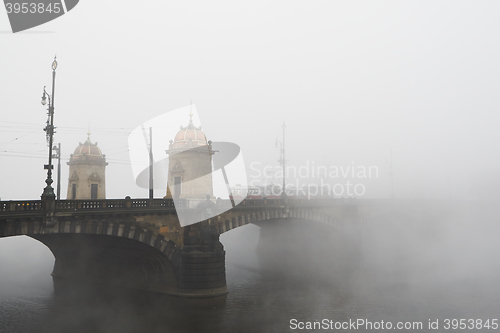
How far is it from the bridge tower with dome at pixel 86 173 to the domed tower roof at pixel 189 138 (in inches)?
601

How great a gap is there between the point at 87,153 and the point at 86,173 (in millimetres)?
2345

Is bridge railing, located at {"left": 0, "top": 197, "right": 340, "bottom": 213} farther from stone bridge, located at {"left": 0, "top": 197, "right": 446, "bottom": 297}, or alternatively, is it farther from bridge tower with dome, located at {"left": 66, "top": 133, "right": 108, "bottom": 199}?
bridge tower with dome, located at {"left": 66, "top": 133, "right": 108, "bottom": 199}

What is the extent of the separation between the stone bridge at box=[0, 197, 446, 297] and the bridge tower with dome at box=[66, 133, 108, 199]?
11.1 meters

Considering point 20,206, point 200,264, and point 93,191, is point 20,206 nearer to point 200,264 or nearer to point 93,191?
point 200,264

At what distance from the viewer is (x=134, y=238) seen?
29672mm

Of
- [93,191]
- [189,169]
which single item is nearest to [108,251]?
[189,169]

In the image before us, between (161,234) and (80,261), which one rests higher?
(161,234)

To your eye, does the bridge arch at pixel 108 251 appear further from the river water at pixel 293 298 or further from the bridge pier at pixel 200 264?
the river water at pixel 293 298

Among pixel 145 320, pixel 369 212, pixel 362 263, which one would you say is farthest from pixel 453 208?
pixel 145 320

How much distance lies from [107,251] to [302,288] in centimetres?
1612

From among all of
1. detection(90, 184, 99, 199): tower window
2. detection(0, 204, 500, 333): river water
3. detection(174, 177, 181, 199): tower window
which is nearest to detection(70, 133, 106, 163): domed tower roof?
detection(90, 184, 99, 199): tower window

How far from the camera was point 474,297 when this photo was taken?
1298 inches

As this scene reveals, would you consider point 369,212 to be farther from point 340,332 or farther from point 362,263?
point 340,332

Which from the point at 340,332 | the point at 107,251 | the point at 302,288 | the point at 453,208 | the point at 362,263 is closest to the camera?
the point at 340,332
